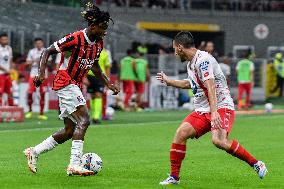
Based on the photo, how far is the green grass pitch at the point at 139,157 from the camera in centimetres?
1262

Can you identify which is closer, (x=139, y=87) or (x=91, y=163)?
(x=91, y=163)

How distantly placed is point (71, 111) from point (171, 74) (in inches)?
960

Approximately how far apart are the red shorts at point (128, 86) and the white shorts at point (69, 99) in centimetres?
1970

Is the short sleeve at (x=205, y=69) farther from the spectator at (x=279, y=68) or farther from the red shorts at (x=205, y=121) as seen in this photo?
the spectator at (x=279, y=68)

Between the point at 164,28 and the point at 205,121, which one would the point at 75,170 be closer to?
the point at 205,121

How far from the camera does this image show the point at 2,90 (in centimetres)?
2630

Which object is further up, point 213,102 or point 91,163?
point 213,102

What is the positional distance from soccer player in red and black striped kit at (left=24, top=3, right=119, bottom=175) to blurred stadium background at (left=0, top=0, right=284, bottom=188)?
50cm

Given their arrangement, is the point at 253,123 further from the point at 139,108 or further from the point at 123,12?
the point at 123,12

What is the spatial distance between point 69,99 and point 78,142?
67 cm

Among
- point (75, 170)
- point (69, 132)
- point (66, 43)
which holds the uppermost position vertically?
point (66, 43)

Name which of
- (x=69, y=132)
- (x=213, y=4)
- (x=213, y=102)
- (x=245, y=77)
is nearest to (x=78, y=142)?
(x=69, y=132)

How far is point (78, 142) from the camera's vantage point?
42.9 ft

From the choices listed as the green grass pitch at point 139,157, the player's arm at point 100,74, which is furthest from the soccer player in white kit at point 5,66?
Result: the player's arm at point 100,74
